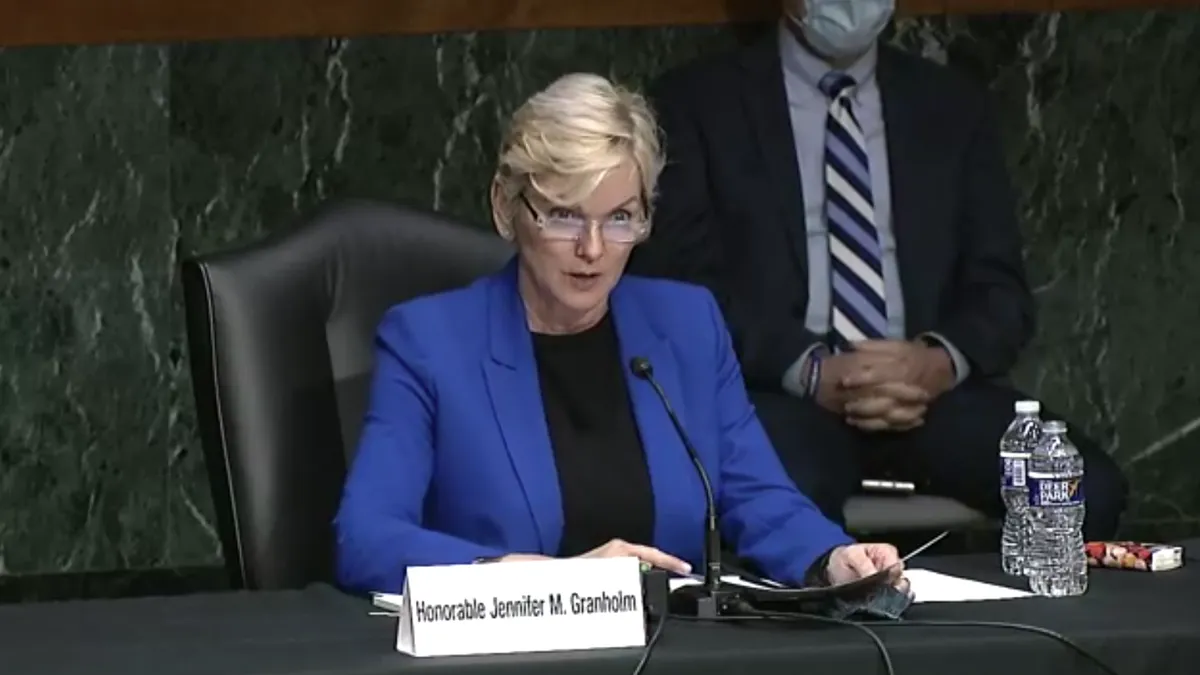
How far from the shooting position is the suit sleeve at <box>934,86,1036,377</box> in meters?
4.14

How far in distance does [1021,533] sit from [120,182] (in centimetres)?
245

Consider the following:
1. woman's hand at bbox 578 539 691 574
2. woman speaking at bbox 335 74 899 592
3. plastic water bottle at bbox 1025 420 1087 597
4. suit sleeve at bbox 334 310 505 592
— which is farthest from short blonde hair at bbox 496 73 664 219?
plastic water bottle at bbox 1025 420 1087 597

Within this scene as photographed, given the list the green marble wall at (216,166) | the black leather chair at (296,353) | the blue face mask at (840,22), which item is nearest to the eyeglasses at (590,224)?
the black leather chair at (296,353)

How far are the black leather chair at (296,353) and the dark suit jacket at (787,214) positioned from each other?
3.02 ft

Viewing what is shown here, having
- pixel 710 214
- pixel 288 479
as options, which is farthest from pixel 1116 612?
pixel 710 214

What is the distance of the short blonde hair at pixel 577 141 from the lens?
9.14ft

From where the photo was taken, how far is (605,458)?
9.51ft

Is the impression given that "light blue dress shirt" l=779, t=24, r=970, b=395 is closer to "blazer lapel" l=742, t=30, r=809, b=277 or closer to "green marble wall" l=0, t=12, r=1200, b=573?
"blazer lapel" l=742, t=30, r=809, b=277

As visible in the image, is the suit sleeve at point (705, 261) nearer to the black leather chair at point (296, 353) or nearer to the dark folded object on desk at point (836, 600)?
the black leather chair at point (296, 353)

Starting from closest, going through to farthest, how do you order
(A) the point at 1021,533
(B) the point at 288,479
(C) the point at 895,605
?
(C) the point at 895,605, (A) the point at 1021,533, (B) the point at 288,479

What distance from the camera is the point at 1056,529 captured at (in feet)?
8.34

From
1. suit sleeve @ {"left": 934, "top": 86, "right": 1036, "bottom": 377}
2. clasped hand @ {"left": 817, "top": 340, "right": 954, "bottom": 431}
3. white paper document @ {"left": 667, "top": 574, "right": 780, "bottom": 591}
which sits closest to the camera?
white paper document @ {"left": 667, "top": 574, "right": 780, "bottom": 591}

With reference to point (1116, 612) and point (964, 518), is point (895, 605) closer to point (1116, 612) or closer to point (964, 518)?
point (1116, 612)

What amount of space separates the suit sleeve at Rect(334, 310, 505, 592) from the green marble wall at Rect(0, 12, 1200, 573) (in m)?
1.75
